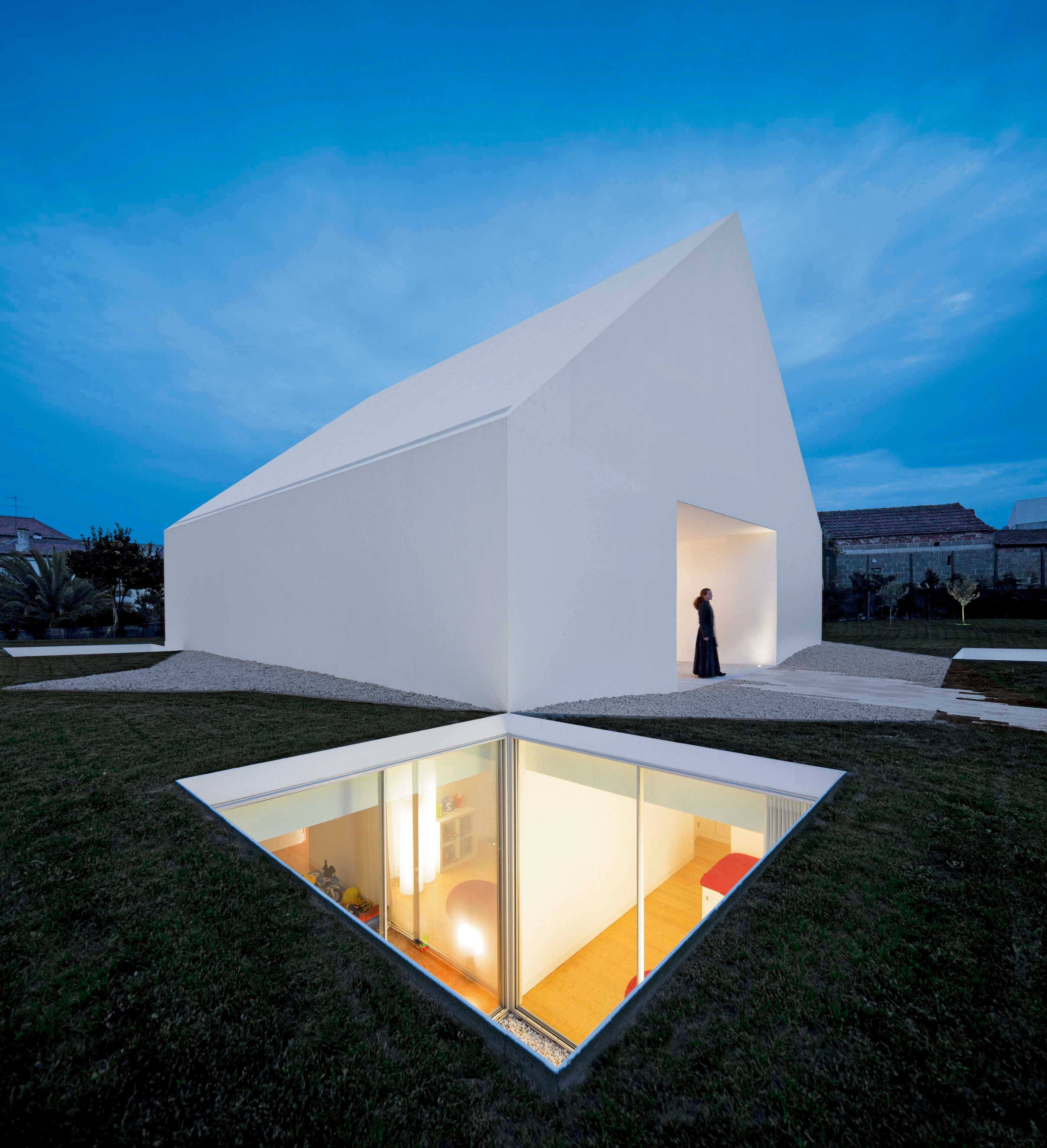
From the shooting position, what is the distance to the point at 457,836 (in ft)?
10.9

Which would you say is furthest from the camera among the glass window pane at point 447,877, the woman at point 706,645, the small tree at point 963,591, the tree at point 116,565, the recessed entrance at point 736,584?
the small tree at point 963,591

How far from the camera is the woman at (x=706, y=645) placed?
8227mm

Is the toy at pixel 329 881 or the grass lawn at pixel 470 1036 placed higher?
the grass lawn at pixel 470 1036

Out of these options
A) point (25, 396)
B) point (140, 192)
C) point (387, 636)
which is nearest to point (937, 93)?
point (387, 636)

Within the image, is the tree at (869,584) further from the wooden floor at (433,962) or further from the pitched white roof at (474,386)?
the wooden floor at (433,962)

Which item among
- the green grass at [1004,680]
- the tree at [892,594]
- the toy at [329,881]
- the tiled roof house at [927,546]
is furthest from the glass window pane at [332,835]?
the tiled roof house at [927,546]

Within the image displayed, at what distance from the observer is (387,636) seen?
6414 mm

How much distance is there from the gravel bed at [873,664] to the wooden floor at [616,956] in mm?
5741

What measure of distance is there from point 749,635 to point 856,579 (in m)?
13.4

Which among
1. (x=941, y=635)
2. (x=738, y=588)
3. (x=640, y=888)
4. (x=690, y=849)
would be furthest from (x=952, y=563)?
(x=640, y=888)

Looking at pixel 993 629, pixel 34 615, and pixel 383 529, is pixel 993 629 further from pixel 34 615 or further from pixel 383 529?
pixel 34 615

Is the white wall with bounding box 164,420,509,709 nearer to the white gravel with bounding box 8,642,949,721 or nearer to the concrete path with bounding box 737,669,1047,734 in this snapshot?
the white gravel with bounding box 8,642,949,721

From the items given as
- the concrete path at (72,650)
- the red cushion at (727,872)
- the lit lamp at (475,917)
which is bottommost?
the lit lamp at (475,917)

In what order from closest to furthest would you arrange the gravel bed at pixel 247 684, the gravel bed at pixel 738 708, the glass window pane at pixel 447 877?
the glass window pane at pixel 447 877, the gravel bed at pixel 738 708, the gravel bed at pixel 247 684
